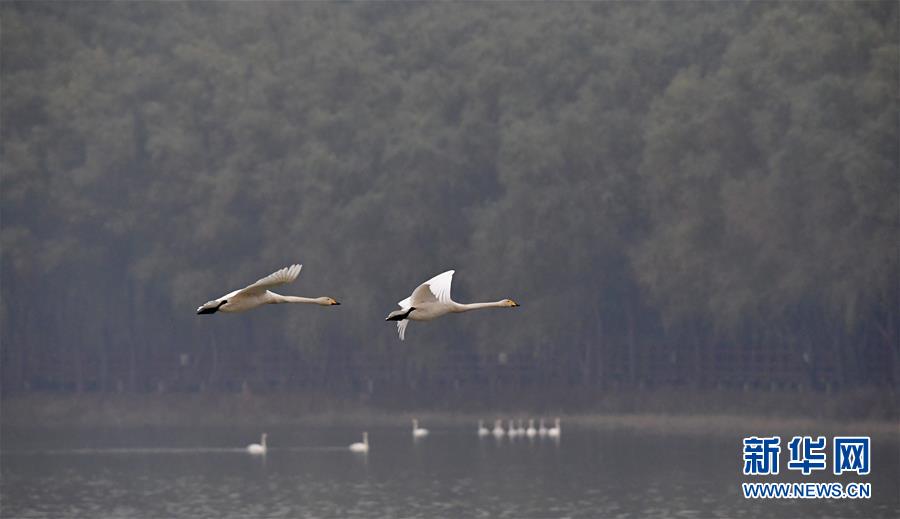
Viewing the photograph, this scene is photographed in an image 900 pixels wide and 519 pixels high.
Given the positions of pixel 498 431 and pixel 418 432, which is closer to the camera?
pixel 418 432

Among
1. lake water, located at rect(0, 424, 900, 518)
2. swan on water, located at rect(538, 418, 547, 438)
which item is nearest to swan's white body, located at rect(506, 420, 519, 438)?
lake water, located at rect(0, 424, 900, 518)

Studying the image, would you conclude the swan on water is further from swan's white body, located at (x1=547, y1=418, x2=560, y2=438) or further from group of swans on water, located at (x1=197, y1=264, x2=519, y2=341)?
group of swans on water, located at (x1=197, y1=264, x2=519, y2=341)

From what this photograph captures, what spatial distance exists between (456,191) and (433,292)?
64.3 metres

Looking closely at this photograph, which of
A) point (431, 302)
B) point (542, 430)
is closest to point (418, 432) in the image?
point (542, 430)

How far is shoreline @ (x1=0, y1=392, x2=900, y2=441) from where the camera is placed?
9275 centimetres

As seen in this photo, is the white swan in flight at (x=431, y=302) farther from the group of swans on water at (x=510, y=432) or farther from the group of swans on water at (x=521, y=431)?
the group of swans on water at (x=521, y=431)

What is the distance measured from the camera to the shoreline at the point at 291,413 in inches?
3652

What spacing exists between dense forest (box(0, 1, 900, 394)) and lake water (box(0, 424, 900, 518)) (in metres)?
7.76

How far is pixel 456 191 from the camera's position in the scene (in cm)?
10288

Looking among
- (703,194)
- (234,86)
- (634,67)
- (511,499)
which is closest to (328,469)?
(511,499)

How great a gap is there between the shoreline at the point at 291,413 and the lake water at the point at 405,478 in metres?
3.20

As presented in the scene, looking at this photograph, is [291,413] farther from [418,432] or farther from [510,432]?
[510,432]

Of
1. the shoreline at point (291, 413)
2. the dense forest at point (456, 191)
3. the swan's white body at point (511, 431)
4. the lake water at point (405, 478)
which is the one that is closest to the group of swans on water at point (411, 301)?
the lake water at point (405, 478)

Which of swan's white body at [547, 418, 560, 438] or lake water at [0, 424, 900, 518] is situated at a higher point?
swan's white body at [547, 418, 560, 438]
